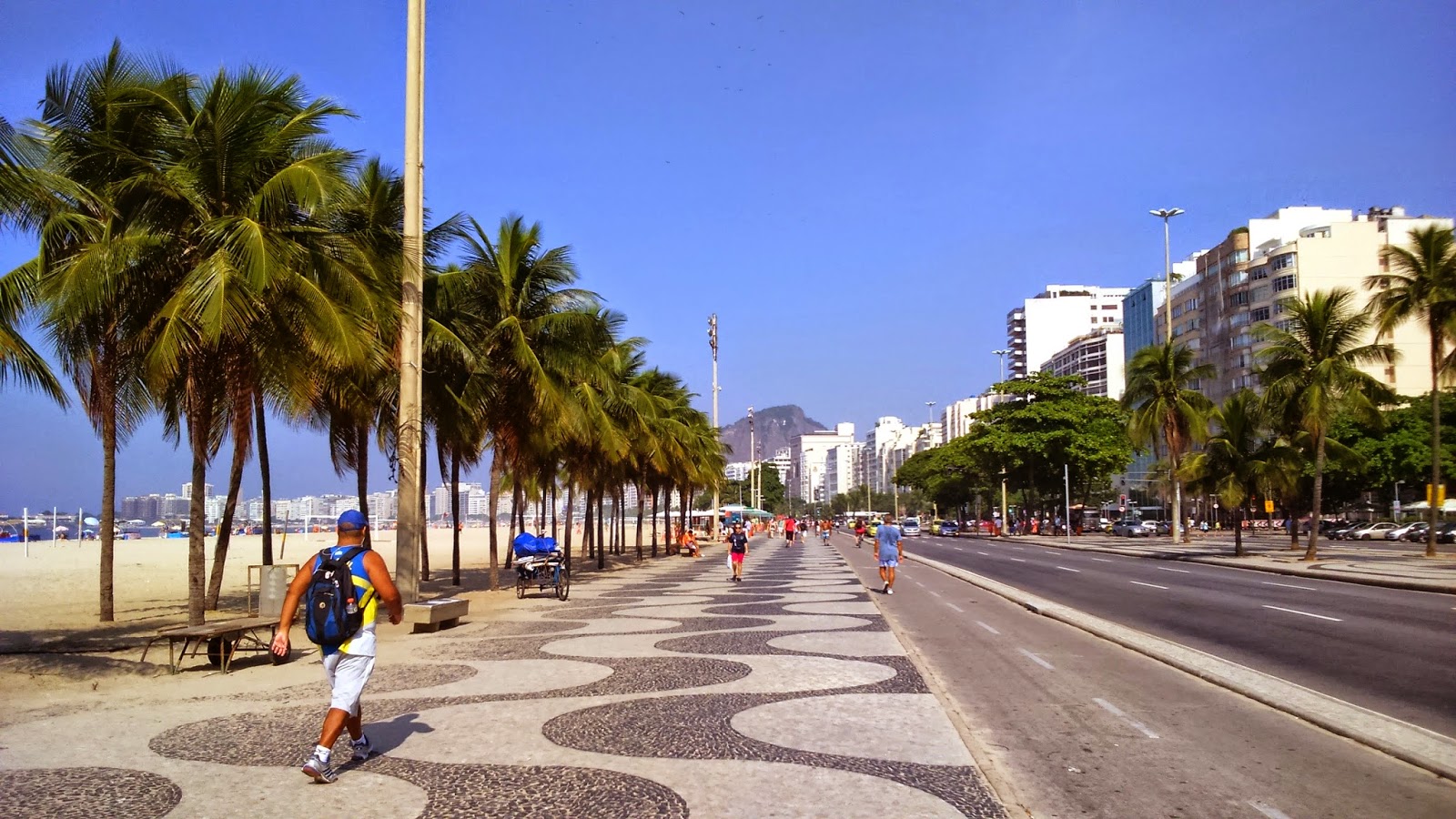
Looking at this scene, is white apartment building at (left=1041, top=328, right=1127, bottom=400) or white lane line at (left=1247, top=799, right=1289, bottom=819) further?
white apartment building at (left=1041, top=328, right=1127, bottom=400)

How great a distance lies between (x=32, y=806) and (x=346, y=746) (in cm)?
198

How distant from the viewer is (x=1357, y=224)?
87750mm

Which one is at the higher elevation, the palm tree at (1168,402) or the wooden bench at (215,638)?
the palm tree at (1168,402)

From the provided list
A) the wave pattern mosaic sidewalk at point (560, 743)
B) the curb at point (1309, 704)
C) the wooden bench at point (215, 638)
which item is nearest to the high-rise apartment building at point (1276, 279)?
the curb at point (1309, 704)

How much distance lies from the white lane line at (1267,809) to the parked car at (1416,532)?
186 feet

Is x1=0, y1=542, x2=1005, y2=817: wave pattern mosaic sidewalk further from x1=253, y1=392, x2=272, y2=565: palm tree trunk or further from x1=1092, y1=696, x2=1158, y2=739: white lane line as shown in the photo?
x1=253, y1=392, x2=272, y2=565: palm tree trunk

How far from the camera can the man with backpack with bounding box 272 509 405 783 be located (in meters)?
6.69

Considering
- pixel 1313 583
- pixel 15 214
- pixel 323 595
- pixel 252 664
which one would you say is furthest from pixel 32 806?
pixel 1313 583

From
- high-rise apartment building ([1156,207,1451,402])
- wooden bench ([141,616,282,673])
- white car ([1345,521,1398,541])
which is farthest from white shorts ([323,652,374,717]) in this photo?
high-rise apartment building ([1156,207,1451,402])

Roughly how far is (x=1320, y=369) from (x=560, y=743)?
32.1m

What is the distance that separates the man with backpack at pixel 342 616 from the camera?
6.69m

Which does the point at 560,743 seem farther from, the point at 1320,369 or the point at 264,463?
the point at 1320,369

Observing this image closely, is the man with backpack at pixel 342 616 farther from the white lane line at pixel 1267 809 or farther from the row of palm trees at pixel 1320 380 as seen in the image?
the row of palm trees at pixel 1320 380

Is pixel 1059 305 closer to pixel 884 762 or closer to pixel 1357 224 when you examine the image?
pixel 1357 224
